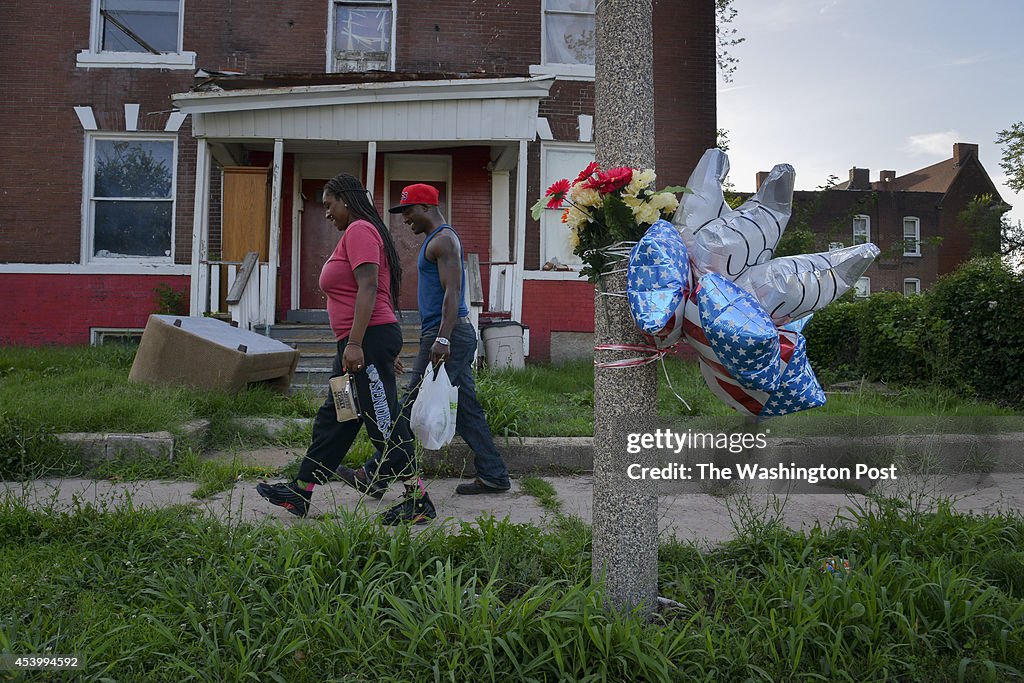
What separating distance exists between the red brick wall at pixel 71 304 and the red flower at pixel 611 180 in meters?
10.5

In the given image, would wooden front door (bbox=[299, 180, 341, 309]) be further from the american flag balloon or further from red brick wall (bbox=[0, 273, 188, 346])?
the american flag balloon

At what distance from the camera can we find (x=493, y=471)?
180 inches

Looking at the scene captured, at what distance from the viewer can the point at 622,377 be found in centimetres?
259

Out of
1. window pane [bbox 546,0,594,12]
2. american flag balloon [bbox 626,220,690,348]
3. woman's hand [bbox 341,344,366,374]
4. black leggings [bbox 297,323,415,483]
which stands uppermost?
window pane [bbox 546,0,594,12]

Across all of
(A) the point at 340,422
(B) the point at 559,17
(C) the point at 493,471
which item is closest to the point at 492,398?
(C) the point at 493,471

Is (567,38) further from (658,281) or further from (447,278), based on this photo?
(658,281)

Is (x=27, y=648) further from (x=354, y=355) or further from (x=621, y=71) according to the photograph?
(x=621, y=71)

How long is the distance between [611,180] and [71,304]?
11599mm

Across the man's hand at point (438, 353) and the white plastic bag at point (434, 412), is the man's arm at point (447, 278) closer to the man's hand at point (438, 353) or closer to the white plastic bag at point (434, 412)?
the man's hand at point (438, 353)

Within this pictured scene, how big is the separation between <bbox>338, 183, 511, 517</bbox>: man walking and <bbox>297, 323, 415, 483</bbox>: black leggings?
163 mm

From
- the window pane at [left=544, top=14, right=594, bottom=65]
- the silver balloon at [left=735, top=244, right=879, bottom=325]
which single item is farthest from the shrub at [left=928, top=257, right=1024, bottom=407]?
the window pane at [left=544, top=14, right=594, bottom=65]

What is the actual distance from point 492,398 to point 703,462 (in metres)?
3.26

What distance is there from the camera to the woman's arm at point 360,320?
149 inches

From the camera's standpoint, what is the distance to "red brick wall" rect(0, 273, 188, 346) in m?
11.3
